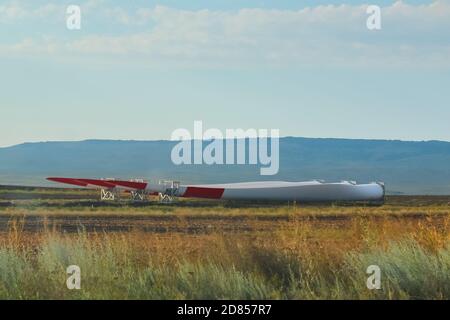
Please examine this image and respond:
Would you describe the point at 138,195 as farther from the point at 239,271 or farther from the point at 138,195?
the point at 239,271

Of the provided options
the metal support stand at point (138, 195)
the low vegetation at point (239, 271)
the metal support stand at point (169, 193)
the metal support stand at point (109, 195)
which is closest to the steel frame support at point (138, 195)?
the metal support stand at point (138, 195)

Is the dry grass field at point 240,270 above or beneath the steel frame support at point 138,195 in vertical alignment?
beneath

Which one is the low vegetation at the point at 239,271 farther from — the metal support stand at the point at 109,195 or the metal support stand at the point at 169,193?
the metal support stand at the point at 109,195

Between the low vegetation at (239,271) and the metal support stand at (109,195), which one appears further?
the metal support stand at (109,195)

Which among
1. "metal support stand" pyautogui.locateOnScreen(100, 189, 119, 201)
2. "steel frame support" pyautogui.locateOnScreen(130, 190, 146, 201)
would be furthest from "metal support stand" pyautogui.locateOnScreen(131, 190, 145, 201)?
"metal support stand" pyautogui.locateOnScreen(100, 189, 119, 201)

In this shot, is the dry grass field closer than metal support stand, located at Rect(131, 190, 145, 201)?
Yes

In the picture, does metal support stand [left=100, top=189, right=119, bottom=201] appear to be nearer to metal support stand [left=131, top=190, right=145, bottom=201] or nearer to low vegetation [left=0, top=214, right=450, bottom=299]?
metal support stand [left=131, top=190, right=145, bottom=201]

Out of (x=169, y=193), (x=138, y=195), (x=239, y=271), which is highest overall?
(x=169, y=193)

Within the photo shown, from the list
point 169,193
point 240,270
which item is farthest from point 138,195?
point 240,270
